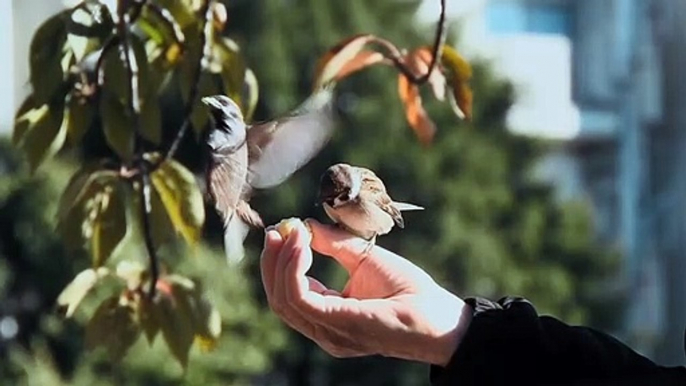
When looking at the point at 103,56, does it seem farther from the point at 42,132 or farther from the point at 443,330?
the point at 443,330

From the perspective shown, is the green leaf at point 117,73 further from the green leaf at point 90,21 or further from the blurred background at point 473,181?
the blurred background at point 473,181

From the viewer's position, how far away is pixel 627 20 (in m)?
2.44

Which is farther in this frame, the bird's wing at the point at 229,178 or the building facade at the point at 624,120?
the building facade at the point at 624,120

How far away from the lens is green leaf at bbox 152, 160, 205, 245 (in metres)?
0.65

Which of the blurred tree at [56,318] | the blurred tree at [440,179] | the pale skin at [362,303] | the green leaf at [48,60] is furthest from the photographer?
the blurred tree at [440,179]

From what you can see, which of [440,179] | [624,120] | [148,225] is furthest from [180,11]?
[624,120]

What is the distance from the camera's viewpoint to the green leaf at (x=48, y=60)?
64 centimetres

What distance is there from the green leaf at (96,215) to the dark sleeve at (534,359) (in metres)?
Answer: 0.22

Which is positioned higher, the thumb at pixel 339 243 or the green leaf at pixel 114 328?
the thumb at pixel 339 243

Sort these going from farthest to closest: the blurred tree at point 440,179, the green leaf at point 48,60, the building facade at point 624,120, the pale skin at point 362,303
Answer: the building facade at point 624,120 < the blurred tree at point 440,179 < the green leaf at point 48,60 < the pale skin at point 362,303

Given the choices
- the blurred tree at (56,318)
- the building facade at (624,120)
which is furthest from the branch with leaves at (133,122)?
the building facade at (624,120)

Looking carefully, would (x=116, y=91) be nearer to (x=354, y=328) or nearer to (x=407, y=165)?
(x=354, y=328)

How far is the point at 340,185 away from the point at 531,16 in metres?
1.92

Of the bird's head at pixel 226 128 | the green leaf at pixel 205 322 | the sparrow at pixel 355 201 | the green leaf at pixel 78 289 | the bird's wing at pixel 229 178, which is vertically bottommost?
the green leaf at pixel 205 322
